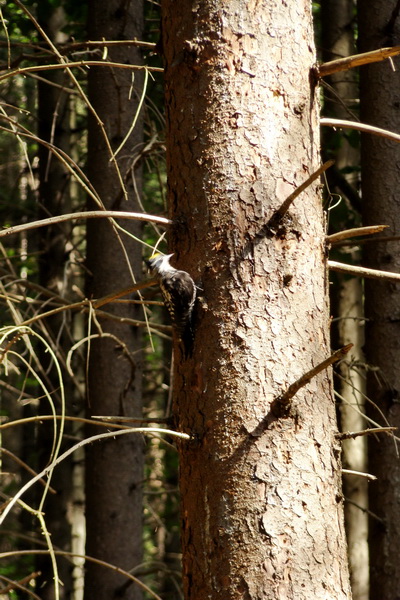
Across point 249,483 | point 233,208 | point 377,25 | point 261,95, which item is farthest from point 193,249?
point 377,25

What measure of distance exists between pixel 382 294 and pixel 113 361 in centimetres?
167

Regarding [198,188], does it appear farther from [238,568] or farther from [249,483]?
[238,568]

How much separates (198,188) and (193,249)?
155 millimetres

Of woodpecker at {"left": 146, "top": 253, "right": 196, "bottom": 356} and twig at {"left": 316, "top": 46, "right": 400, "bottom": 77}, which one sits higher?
twig at {"left": 316, "top": 46, "right": 400, "bottom": 77}

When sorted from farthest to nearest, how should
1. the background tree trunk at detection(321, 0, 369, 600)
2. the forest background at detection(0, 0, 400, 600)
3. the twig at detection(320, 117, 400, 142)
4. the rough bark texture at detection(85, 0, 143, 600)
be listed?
1. the background tree trunk at detection(321, 0, 369, 600)
2. the rough bark texture at detection(85, 0, 143, 600)
3. the forest background at detection(0, 0, 400, 600)
4. the twig at detection(320, 117, 400, 142)

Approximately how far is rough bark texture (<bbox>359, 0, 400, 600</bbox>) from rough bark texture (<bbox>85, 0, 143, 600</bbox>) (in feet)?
4.55

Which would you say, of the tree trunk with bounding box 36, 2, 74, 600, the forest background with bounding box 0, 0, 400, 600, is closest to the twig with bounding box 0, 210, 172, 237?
the forest background with bounding box 0, 0, 400, 600

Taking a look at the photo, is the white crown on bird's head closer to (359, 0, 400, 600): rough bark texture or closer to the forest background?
the forest background

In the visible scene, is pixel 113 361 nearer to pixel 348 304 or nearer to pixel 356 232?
pixel 348 304

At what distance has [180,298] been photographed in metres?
1.75

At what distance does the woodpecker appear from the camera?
1752 millimetres

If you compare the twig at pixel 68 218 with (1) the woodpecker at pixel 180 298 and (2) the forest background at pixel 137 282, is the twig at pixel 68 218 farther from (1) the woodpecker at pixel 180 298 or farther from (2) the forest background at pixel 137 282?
(2) the forest background at pixel 137 282

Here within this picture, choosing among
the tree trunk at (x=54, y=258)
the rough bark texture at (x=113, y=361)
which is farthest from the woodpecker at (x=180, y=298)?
the tree trunk at (x=54, y=258)

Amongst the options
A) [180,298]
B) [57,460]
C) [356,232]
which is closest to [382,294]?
[356,232]
